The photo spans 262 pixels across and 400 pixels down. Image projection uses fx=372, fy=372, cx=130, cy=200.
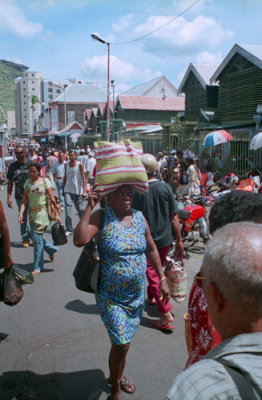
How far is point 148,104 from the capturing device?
4069 cm

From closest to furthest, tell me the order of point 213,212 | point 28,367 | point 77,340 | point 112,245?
point 213,212 < point 112,245 < point 28,367 < point 77,340

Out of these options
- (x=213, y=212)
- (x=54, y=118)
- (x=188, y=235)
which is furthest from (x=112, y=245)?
(x=54, y=118)

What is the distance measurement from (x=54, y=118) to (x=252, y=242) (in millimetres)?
64927

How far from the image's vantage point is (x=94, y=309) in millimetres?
4523

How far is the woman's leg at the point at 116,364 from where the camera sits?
8.85ft

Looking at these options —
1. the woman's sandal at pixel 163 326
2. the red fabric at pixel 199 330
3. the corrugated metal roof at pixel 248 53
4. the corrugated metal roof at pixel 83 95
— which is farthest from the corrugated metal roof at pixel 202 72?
the corrugated metal roof at pixel 83 95

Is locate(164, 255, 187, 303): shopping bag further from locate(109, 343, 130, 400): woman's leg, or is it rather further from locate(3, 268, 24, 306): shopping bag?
locate(3, 268, 24, 306): shopping bag

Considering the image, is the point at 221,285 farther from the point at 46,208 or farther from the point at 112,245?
the point at 46,208

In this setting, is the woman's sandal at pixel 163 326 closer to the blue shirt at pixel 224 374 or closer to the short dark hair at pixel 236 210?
the short dark hair at pixel 236 210

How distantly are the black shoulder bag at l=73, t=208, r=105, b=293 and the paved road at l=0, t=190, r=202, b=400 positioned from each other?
918 millimetres

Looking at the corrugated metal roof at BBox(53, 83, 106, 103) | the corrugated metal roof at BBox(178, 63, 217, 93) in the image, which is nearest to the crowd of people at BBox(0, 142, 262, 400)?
the corrugated metal roof at BBox(178, 63, 217, 93)

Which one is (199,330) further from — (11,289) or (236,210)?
(11,289)

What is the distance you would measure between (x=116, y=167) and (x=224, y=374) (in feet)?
6.37

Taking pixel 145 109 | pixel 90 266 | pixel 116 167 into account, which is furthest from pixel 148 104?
pixel 90 266
